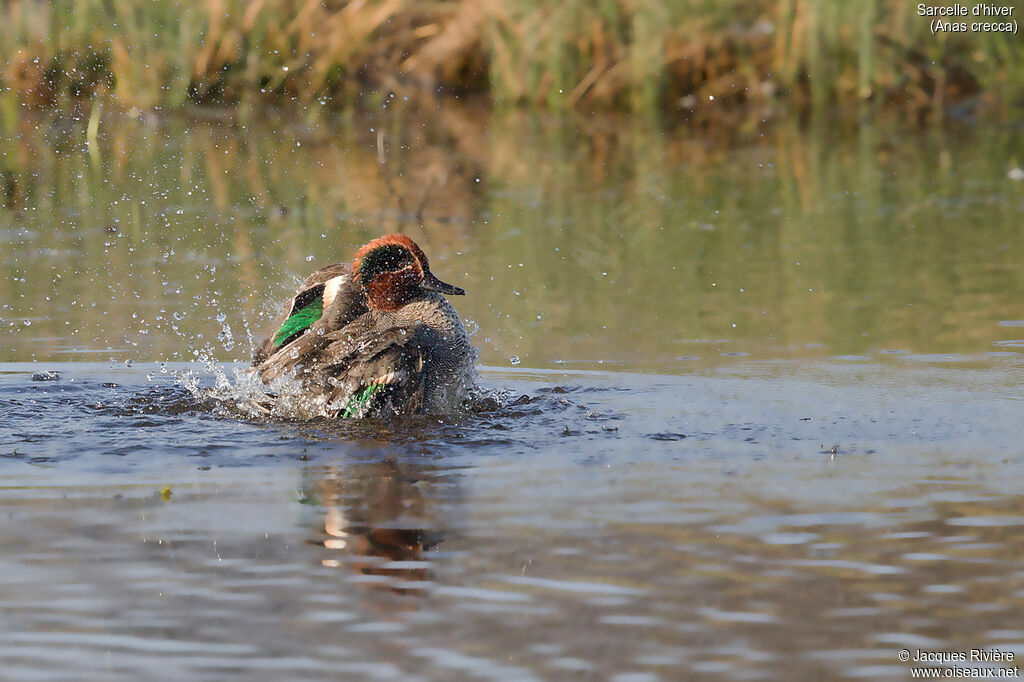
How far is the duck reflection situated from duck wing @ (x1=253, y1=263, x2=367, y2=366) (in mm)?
1386

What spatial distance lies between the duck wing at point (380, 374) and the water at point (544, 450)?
0.11 m

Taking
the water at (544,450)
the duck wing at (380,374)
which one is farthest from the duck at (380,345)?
the water at (544,450)

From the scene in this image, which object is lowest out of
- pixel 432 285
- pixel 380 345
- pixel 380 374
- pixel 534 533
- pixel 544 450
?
pixel 534 533

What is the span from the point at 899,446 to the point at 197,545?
8.82 feet

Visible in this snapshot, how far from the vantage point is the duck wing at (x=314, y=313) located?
7.24 meters

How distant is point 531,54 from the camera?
1784 centimetres

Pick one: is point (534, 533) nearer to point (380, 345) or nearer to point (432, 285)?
point (380, 345)

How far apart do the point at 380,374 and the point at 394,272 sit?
2.14 ft

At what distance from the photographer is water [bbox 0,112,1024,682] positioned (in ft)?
13.3

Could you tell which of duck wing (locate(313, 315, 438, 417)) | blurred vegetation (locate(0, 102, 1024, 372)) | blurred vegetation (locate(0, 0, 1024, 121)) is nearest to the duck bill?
duck wing (locate(313, 315, 438, 417))

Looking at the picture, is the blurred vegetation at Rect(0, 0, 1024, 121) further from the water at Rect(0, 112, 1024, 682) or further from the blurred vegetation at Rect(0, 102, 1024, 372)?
the water at Rect(0, 112, 1024, 682)

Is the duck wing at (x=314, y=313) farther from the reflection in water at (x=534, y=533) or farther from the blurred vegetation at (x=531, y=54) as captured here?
the blurred vegetation at (x=531, y=54)

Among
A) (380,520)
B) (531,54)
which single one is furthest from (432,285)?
(531,54)

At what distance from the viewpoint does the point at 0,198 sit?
12.8 m
